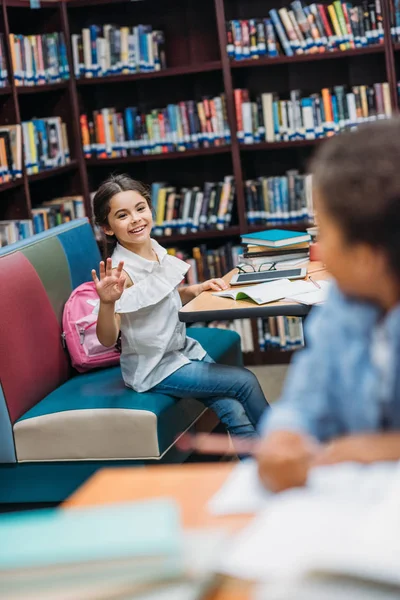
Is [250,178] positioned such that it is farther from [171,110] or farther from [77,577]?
[77,577]

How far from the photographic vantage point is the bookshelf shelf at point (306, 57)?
4668 mm

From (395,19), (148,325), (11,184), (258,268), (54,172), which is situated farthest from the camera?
(54,172)

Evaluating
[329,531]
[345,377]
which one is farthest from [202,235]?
[329,531]

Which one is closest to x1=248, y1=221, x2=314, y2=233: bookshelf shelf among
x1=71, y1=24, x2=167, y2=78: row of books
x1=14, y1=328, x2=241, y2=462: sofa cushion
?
x1=71, y1=24, x2=167, y2=78: row of books

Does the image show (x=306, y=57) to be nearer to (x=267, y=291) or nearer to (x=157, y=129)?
(x=157, y=129)

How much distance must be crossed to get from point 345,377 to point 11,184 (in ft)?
10.6

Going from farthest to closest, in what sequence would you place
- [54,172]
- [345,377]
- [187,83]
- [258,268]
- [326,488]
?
[187,83], [54,172], [258,268], [345,377], [326,488]

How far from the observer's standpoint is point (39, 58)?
4664 millimetres

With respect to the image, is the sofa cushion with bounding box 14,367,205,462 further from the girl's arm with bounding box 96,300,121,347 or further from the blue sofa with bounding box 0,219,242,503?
the girl's arm with bounding box 96,300,121,347

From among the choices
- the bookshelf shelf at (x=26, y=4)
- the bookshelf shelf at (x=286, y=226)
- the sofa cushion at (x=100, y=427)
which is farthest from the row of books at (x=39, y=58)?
the sofa cushion at (x=100, y=427)

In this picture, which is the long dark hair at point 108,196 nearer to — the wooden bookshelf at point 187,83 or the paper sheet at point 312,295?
the paper sheet at point 312,295

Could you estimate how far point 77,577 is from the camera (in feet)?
2.98

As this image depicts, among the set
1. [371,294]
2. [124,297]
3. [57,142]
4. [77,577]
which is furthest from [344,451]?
[57,142]

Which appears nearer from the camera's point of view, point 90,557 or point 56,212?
point 90,557
